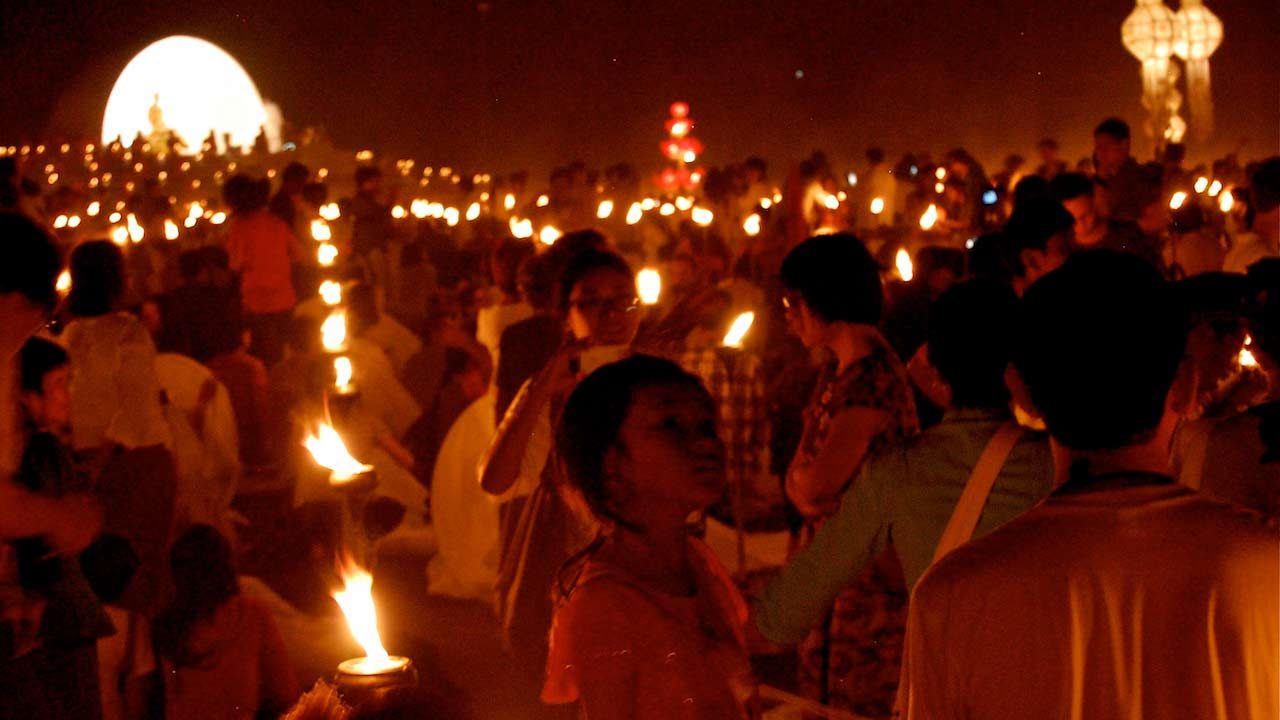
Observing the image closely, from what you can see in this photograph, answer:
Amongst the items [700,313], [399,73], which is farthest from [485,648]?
[399,73]

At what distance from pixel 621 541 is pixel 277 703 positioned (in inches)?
125

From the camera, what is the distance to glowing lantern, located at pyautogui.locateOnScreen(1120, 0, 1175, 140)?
20.0m

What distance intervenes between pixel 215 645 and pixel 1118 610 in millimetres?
4115

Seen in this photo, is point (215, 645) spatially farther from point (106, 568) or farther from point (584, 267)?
point (584, 267)

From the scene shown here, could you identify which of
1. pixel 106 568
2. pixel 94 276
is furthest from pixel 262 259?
pixel 106 568

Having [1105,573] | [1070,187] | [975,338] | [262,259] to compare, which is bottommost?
[1105,573]

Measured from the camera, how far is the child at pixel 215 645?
5.55 metres

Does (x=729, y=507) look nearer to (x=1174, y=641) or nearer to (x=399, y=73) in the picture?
(x=1174, y=641)

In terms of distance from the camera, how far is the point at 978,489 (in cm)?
317

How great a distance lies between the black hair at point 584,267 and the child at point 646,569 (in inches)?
66.9

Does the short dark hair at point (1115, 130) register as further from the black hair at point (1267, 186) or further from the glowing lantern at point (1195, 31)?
the glowing lantern at point (1195, 31)

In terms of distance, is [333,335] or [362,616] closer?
[362,616]

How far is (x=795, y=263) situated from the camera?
14.0 ft

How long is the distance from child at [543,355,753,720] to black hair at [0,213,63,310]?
1.57m
